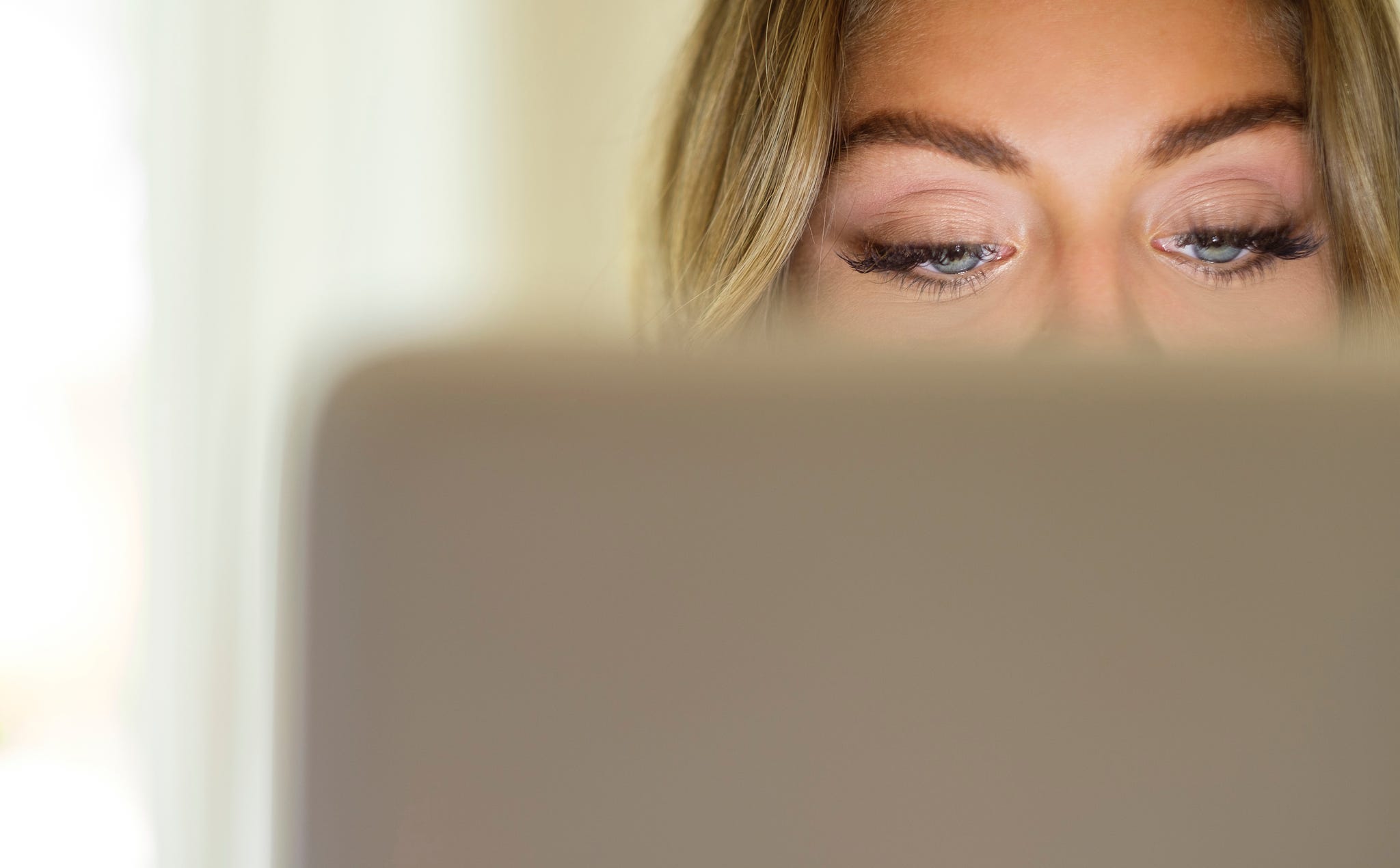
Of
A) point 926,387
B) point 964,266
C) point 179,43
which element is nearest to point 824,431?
point 926,387

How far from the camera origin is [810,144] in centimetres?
77

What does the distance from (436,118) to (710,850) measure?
1517 millimetres

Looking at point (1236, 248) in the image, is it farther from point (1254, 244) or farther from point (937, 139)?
point (937, 139)

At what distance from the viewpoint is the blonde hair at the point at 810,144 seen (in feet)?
2.45

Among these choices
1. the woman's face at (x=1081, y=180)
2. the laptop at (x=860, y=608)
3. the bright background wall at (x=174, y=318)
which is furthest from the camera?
the bright background wall at (x=174, y=318)

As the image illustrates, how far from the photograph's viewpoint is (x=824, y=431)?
17 cm

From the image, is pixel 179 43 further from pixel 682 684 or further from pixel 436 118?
pixel 682 684

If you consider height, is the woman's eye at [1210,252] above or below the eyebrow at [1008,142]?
below

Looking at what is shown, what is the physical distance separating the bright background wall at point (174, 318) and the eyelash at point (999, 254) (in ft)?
2.11

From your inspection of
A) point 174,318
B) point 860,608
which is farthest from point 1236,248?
point 174,318

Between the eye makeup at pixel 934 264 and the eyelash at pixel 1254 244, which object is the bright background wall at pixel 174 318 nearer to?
the eye makeup at pixel 934 264

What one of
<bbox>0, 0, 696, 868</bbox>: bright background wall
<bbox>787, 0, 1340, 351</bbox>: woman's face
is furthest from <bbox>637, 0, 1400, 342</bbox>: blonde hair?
<bbox>0, 0, 696, 868</bbox>: bright background wall

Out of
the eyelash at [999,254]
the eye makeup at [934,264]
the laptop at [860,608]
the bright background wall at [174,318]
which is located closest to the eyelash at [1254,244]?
the eyelash at [999,254]

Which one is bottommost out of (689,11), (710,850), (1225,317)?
(710,850)
